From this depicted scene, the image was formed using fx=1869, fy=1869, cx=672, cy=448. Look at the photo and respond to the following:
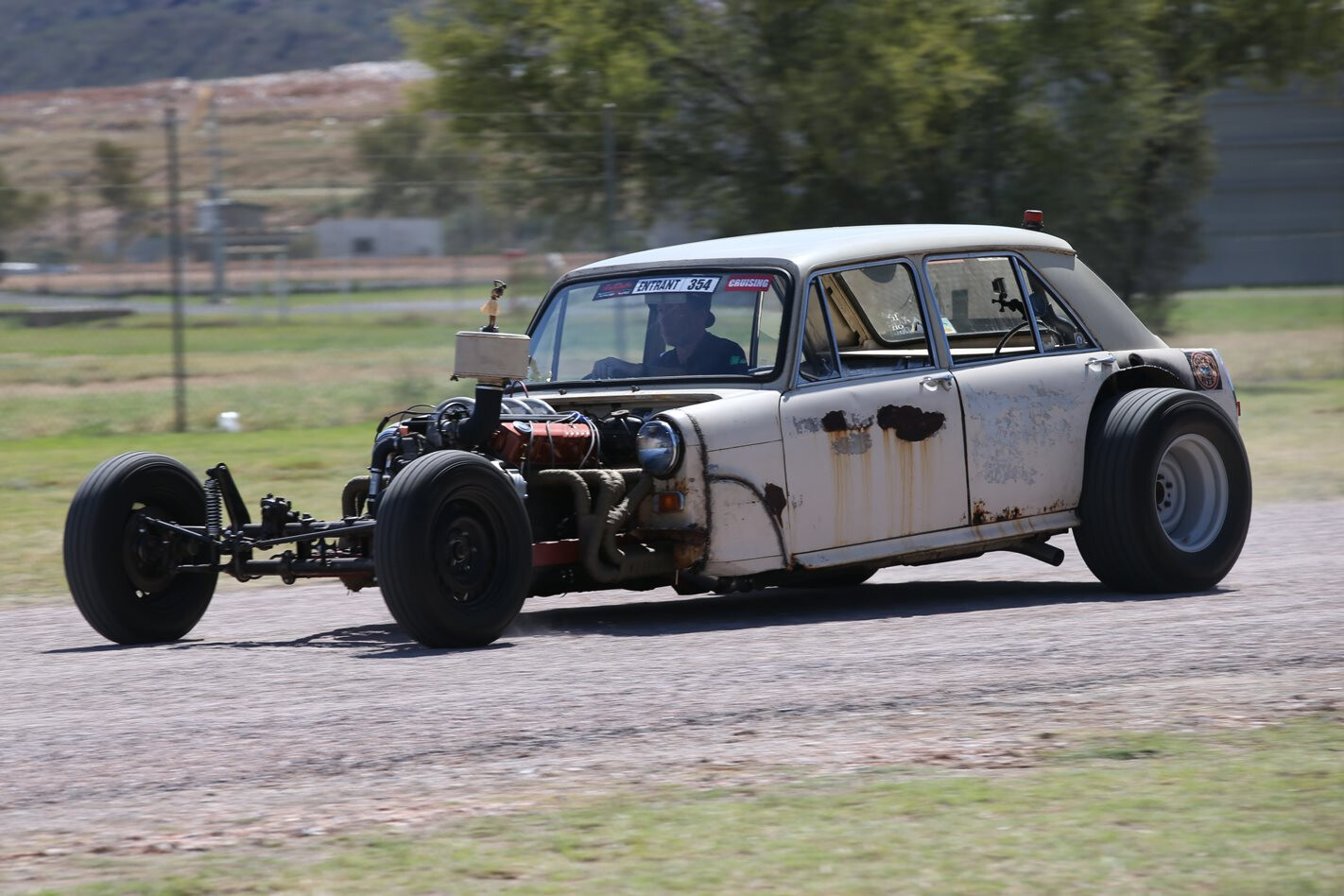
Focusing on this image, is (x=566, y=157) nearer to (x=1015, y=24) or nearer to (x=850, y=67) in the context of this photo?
(x=850, y=67)

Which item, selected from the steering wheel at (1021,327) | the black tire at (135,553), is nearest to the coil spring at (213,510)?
the black tire at (135,553)

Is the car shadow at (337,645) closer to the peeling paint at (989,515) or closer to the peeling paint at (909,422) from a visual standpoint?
the peeling paint at (909,422)

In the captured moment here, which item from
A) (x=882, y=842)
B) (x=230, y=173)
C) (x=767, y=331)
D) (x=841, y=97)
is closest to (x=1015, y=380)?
(x=767, y=331)

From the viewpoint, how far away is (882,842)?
13.9ft

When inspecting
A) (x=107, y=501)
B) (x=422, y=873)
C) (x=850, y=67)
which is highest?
(x=850, y=67)

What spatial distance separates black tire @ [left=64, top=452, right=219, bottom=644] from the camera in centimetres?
723

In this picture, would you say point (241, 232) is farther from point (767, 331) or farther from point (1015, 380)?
point (1015, 380)

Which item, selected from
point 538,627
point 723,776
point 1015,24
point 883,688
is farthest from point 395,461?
point 1015,24

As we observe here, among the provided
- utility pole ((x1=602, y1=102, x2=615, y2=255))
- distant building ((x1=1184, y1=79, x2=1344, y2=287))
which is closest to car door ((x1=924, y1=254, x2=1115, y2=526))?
utility pole ((x1=602, y1=102, x2=615, y2=255))

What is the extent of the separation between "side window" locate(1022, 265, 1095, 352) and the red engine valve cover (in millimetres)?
2359

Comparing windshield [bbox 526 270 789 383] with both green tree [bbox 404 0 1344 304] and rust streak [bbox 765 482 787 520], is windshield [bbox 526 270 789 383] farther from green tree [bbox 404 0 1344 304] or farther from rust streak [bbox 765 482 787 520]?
green tree [bbox 404 0 1344 304]

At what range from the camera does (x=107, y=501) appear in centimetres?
724

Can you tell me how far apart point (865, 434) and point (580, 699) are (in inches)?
89.6

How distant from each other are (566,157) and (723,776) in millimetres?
12211
